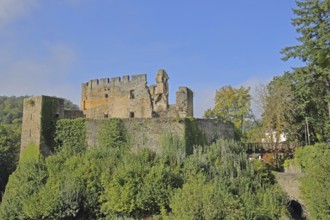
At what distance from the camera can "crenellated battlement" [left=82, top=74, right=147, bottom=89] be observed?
28.2 metres

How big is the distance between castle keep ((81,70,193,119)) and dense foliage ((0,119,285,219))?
5580 millimetres

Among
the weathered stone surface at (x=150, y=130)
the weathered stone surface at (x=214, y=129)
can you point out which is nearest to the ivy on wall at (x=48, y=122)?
the weathered stone surface at (x=150, y=130)

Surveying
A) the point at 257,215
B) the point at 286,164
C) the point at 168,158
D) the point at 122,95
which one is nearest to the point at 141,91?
the point at 122,95

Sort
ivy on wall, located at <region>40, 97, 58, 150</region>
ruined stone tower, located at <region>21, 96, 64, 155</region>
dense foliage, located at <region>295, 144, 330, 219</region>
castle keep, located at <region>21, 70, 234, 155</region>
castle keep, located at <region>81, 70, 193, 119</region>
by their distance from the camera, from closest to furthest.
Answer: dense foliage, located at <region>295, 144, 330, 219</region> → castle keep, located at <region>21, 70, 234, 155</region> → ruined stone tower, located at <region>21, 96, 64, 155</region> → ivy on wall, located at <region>40, 97, 58, 150</region> → castle keep, located at <region>81, 70, 193, 119</region>

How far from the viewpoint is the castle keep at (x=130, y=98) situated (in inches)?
1046

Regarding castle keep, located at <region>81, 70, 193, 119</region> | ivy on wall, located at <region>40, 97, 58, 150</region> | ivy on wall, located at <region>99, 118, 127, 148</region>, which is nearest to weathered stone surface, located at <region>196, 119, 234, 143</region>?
castle keep, located at <region>81, 70, 193, 119</region>

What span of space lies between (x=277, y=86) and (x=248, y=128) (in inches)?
388

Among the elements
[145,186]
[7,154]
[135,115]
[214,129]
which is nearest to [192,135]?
[214,129]

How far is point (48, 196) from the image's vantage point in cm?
1767

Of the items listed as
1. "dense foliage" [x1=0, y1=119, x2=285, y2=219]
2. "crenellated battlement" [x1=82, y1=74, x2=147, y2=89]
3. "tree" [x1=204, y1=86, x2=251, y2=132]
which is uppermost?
Answer: "crenellated battlement" [x1=82, y1=74, x2=147, y2=89]

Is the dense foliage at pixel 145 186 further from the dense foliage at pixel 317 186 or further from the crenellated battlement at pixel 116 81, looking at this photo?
the crenellated battlement at pixel 116 81

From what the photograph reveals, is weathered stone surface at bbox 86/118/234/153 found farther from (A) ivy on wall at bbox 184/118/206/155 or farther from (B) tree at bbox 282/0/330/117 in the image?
(B) tree at bbox 282/0/330/117

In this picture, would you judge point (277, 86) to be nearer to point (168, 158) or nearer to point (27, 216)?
point (168, 158)

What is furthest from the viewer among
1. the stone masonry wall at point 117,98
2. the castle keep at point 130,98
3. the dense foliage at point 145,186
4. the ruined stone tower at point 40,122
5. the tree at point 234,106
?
the tree at point 234,106
